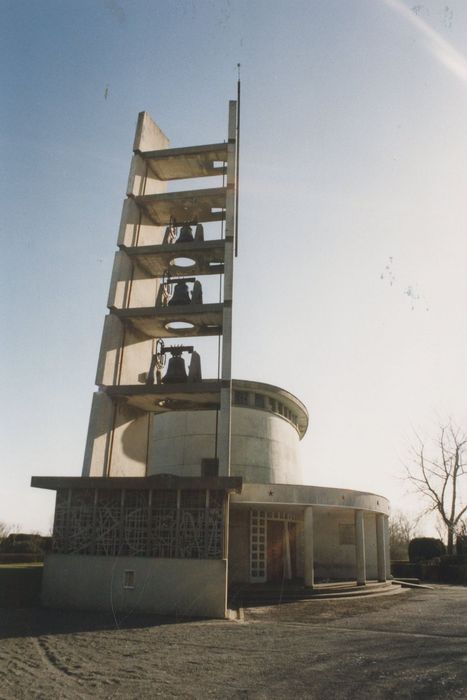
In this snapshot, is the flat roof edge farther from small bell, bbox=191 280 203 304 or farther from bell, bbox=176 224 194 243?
bell, bbox=176 224 194 243

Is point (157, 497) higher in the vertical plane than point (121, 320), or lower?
lower

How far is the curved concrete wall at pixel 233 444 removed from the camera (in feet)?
75.7

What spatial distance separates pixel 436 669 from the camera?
8375 millimetres

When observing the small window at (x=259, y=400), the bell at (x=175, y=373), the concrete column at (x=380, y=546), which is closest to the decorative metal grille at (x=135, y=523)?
the bell at (x=175, y=373)

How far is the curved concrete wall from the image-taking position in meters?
23.1

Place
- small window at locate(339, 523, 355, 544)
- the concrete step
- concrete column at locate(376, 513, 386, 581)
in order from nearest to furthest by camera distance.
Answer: the concrete step, concrete column at locate(376, 513, 386, 581), small window at locate(339, 523, 355, 544)

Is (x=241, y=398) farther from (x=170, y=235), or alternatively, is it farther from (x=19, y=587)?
(x=19, y=587)

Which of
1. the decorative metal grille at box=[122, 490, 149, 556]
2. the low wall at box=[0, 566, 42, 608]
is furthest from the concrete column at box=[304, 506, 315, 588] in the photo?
the low wall at box=[0, 566, 42, 608]

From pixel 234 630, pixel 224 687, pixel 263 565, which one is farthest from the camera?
pixel 263 565

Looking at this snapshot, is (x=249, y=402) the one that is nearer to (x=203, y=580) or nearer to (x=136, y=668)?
(x=203, y=580)

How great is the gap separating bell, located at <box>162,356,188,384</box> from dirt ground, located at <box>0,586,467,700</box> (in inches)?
278

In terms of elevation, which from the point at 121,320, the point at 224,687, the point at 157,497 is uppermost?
the point at 121,320

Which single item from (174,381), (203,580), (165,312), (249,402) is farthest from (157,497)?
(249,402)

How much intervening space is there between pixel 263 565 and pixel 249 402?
286 inches
